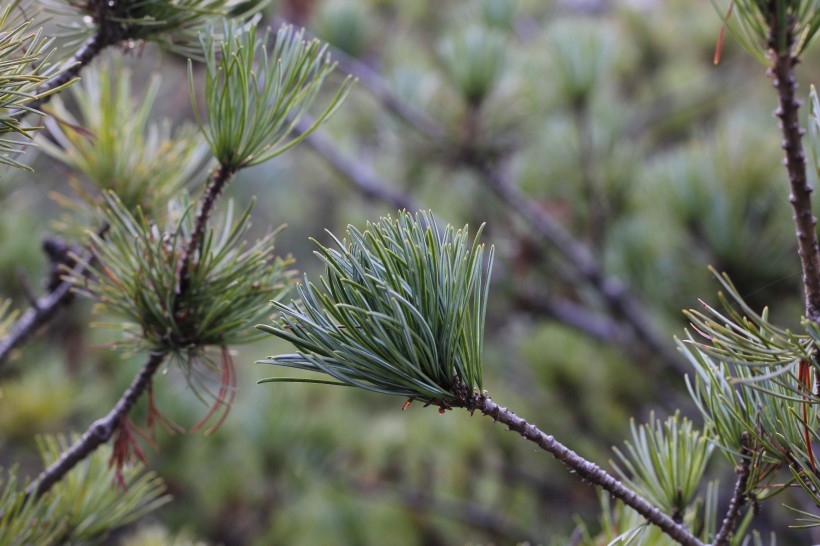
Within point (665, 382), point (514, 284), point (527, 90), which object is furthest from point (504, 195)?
point (665, 382)

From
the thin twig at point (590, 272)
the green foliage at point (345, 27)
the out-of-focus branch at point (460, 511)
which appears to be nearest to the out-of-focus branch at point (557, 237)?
the thin twig at point (590, 272)

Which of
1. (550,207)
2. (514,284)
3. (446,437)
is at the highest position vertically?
(550,207)

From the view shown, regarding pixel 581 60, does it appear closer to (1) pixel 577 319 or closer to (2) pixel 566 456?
(1) pixel 577 319

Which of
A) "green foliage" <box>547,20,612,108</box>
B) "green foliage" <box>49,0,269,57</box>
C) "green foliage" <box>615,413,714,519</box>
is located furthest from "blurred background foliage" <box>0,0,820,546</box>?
"green foliage" <box>615,413,714,519</box>

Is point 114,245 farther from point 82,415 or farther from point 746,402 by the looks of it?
point 82,415

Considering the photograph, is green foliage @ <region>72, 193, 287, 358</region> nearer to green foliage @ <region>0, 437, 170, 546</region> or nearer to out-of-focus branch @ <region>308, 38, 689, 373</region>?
green foliage @ <region>0, 437, 170, 546</region>

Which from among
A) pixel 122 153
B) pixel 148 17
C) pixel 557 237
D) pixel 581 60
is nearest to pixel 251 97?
pixel 148 17
